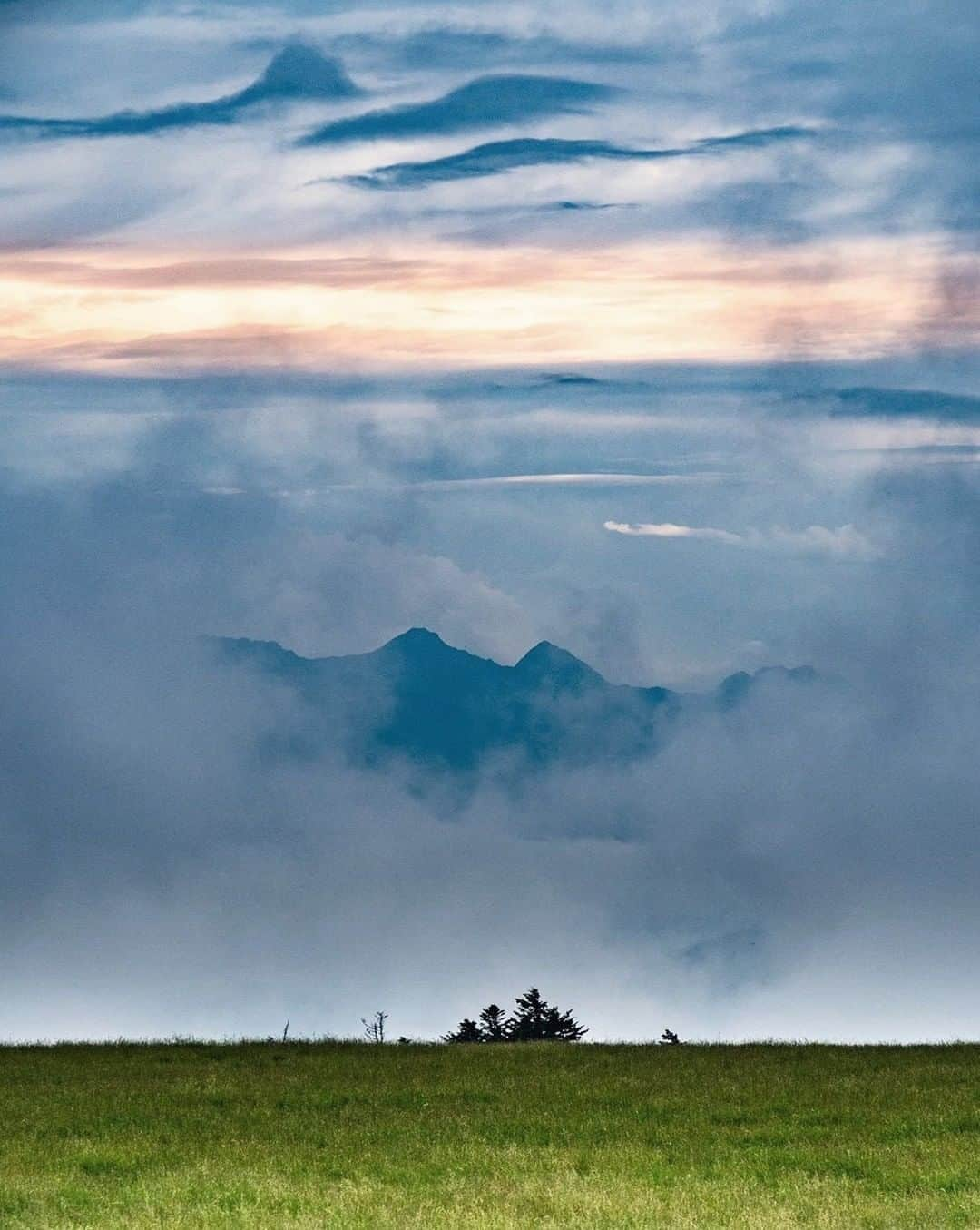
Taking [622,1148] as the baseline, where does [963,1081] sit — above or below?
above

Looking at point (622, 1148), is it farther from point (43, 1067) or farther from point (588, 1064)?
point (43, 1067)

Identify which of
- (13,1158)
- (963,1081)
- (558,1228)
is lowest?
(558,1228)

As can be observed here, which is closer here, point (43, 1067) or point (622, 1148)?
point (622, 1148)

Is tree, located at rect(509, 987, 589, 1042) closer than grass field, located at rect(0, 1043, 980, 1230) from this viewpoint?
No

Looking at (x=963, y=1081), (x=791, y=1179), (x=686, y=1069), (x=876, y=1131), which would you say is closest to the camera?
(x=791, y=1179)

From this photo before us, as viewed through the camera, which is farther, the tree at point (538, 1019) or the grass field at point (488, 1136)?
the tree at point (538, 1019)

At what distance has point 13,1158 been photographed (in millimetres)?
23266

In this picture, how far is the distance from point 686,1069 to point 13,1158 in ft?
44.2

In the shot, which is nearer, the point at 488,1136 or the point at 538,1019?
the point at 488,1136

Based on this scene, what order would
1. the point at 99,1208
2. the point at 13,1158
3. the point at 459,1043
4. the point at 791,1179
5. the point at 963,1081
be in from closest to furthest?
the point at 99,1208 < the point at 791,1179 < the point at 13,1158 < the point at 963,1081 < the point at 459,1043

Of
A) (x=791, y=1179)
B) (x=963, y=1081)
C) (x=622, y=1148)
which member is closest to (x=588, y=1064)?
(x=963, y=1081)

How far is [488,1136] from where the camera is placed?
25.0 meters

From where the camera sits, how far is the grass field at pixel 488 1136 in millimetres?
19656

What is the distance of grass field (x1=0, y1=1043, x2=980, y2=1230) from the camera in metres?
19.7
